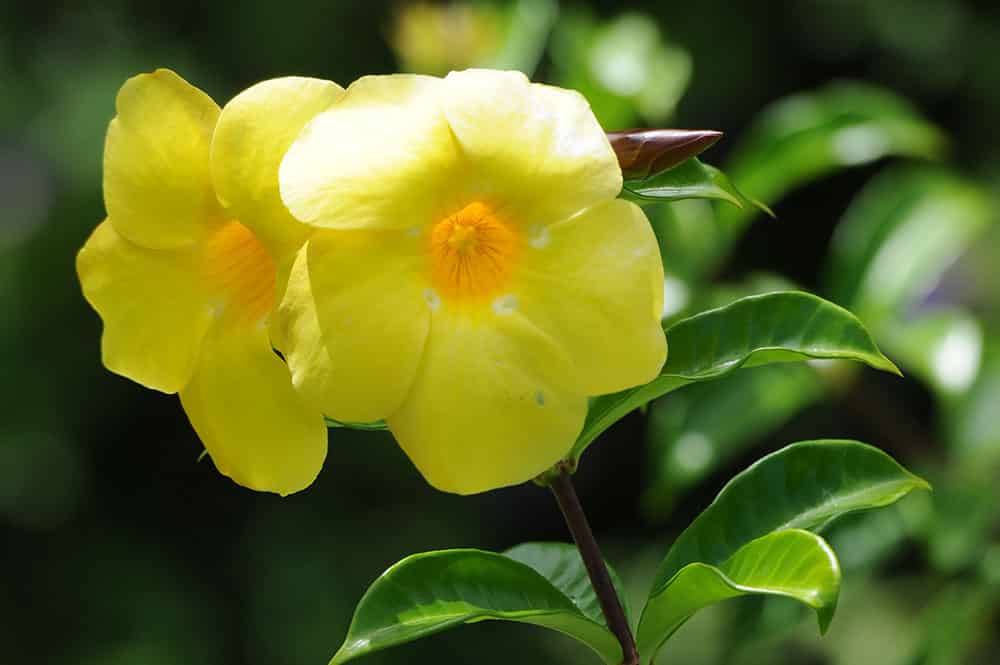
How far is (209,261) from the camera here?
0.65m

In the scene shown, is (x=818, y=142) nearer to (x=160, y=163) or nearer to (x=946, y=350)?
(x=946, y=350)

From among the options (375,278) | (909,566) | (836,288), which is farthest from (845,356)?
(909,566)

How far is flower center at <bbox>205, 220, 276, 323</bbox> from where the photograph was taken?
25.2 inches

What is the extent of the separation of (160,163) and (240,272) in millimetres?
70

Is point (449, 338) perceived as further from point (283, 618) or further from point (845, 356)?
point (283, 618)

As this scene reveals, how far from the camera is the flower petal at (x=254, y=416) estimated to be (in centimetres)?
60

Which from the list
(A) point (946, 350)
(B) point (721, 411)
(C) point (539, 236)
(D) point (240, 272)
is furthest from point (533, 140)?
(A) point (946, 350)

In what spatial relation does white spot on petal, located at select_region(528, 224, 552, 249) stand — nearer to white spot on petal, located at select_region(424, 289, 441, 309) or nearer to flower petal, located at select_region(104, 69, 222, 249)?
white spot on petal, located at select_region(424, 289, 441, 309)

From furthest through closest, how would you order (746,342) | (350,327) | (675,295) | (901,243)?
(901,243) → (675,295) → (746,342) → (350,327)

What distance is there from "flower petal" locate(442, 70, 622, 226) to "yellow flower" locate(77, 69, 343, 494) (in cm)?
7

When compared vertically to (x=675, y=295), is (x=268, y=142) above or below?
above

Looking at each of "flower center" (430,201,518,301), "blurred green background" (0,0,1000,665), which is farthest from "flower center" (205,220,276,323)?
"blurred green background" (0,0,1000,665)

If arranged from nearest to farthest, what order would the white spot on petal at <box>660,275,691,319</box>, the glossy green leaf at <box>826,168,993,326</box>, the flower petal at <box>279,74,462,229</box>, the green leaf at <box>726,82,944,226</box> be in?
the flower petal at <box>279,74,462,229</box> < the white spot on petal at <box>660,275,691,319</box> < the green leaf at <box>726,82,944,226</box> < the glossy green leaf at <box>826,168,993,326</box>

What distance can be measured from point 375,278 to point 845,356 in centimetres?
24
